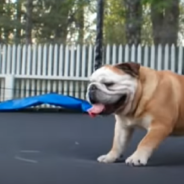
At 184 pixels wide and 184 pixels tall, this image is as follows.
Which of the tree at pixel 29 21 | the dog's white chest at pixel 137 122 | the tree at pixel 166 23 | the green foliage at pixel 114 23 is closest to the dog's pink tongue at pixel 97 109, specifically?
the dog's white chest at pixel 137 122

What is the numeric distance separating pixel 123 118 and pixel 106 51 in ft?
18.6

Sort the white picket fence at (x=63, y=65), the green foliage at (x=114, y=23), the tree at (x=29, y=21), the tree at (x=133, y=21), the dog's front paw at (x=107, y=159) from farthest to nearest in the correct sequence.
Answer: the tree at (x=29, y=21), the green foliage at (x=114, y=23), the tree at (x=133, y=21), the white picket fence at (x=63, y=65), the dog's front paw at (x=107, y=159)

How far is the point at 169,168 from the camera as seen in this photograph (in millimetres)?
1974

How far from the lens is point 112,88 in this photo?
2.00 m

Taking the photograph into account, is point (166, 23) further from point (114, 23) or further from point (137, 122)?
point (137, 122)

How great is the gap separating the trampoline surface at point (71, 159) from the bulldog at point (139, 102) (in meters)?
0.11

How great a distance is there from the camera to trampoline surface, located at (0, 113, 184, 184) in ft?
5.53

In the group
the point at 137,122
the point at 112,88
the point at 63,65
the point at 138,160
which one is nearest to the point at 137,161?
the point at 138,160

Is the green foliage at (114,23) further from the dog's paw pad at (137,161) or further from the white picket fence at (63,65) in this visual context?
the dog's paw pad at (137,161)

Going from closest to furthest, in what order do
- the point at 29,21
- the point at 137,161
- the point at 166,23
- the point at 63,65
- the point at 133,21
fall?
1. the point at 137,161
2. the point at 63,65
3. the point at 166,23
4. the point at 133,21
5. the point at 29,21

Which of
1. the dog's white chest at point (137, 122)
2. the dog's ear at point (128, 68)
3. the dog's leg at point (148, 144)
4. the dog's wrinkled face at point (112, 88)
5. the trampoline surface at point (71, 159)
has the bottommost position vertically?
the trampoline surface at point (71, 159)

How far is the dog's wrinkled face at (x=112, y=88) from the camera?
1997 mm

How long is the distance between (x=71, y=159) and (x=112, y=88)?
1.24 feet

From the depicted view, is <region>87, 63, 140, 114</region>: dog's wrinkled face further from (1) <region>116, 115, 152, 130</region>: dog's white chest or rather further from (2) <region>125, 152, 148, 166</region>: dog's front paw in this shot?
(2) <region>125, 152, 148, 166</region>: dog's front paw
